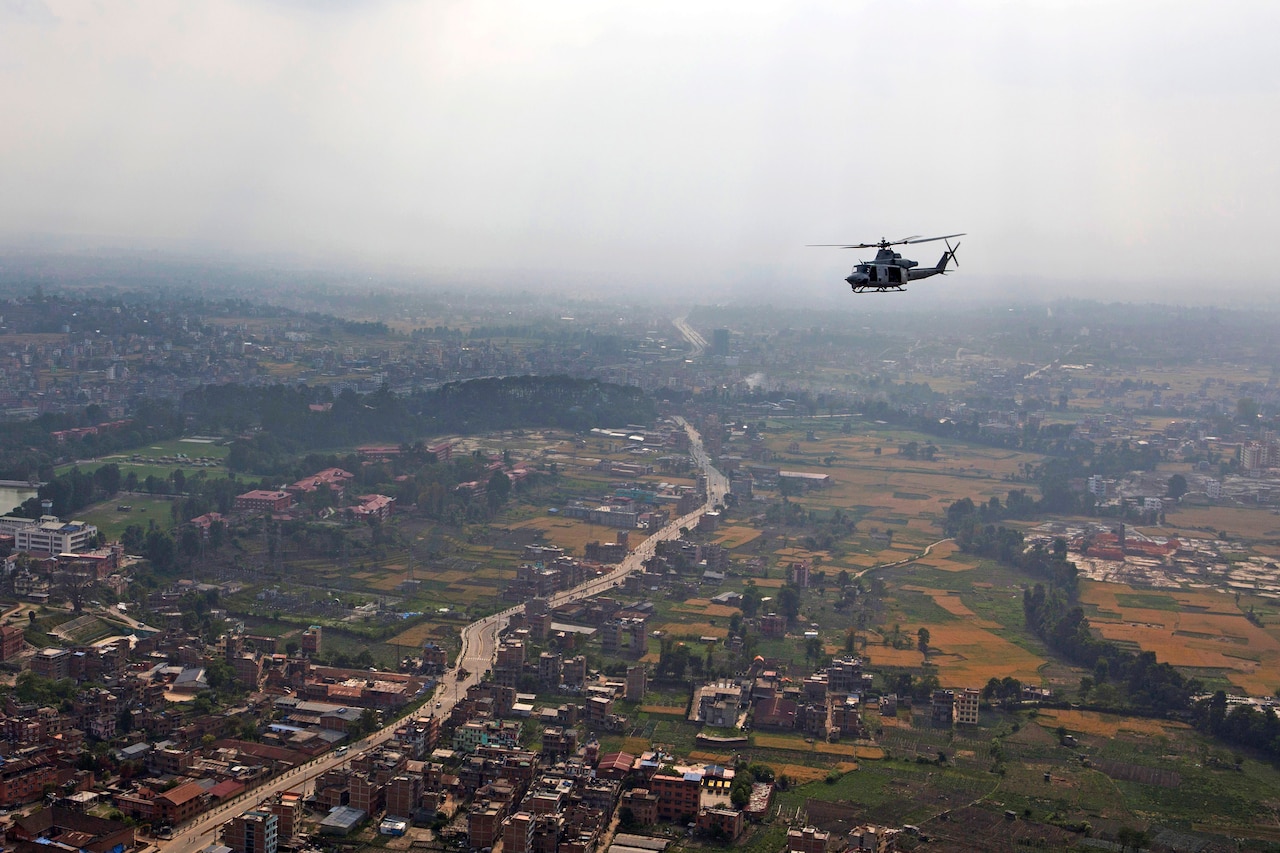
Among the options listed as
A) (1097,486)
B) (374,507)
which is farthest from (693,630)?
(1097,486)

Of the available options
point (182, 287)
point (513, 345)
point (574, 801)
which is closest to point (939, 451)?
point (513, 345)

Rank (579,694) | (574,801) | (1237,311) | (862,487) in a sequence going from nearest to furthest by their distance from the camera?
(574,801)
(579,694)
(862,487)
(1237,311)

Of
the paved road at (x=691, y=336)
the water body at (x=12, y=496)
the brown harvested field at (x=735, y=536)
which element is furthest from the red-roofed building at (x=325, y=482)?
the paved road at (x=691, y=336)

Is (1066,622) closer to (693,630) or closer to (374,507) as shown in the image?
(693,630)

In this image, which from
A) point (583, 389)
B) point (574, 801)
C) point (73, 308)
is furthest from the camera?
point (73, 308)

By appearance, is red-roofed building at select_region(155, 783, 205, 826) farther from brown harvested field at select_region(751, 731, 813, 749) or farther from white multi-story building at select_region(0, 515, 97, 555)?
white multi-story building at select_region(0, 515, 97, 555)

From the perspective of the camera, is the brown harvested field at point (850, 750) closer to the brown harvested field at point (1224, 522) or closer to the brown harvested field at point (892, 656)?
the brown harvested field at point (892, 656)

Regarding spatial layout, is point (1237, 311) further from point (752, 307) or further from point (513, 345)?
point (513, 345)

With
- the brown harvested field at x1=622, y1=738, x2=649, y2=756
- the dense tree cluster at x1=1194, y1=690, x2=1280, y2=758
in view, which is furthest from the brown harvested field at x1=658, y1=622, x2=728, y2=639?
the dense tree cluster at x1=1194, y1=690, x2=1280, y2=758
